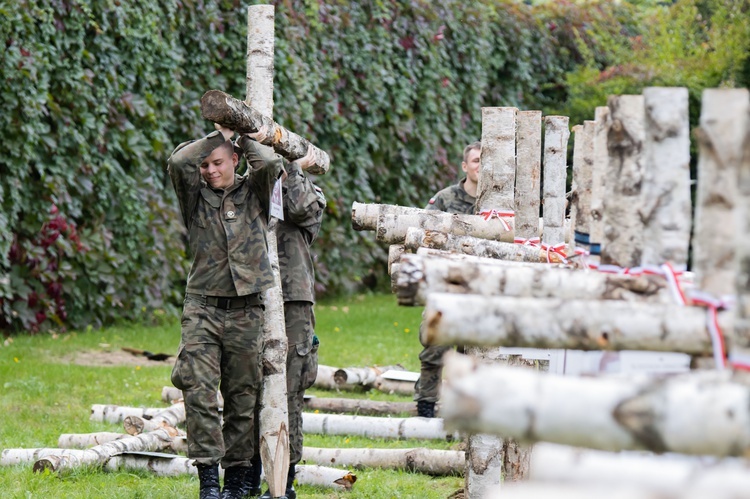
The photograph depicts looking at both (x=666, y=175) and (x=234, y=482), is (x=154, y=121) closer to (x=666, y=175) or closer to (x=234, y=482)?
(x=234, y=482)

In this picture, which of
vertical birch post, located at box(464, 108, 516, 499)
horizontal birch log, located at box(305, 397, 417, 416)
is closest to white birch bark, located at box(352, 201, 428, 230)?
vertical birch post, located at box(464, 108, 516, 499)

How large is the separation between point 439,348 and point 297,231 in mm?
1968

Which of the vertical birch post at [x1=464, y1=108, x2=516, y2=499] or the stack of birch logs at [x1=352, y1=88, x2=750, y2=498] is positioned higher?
the vertical birch post at [x1=464, y1=108, x2=516, y2=499]

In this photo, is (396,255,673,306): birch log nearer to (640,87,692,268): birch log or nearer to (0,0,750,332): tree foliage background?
(640,87,692,268): birch log

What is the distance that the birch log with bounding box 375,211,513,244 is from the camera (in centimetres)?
604

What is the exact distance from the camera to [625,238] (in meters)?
3.25

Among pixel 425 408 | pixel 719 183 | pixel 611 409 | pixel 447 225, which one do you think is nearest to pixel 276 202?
pixel 447 225

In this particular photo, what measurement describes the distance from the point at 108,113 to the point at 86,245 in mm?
1291

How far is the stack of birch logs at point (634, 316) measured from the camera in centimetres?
242

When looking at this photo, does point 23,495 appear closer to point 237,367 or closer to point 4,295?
point 237,367

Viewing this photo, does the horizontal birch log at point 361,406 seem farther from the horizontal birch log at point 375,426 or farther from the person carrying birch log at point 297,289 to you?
the person carrying birch log at point 297,289

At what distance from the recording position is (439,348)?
847cm

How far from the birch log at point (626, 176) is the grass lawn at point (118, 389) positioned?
359 centimetres

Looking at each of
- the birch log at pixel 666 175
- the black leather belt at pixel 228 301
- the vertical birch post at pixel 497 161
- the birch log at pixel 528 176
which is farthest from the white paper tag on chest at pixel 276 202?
the birch log at pixel 666 175
